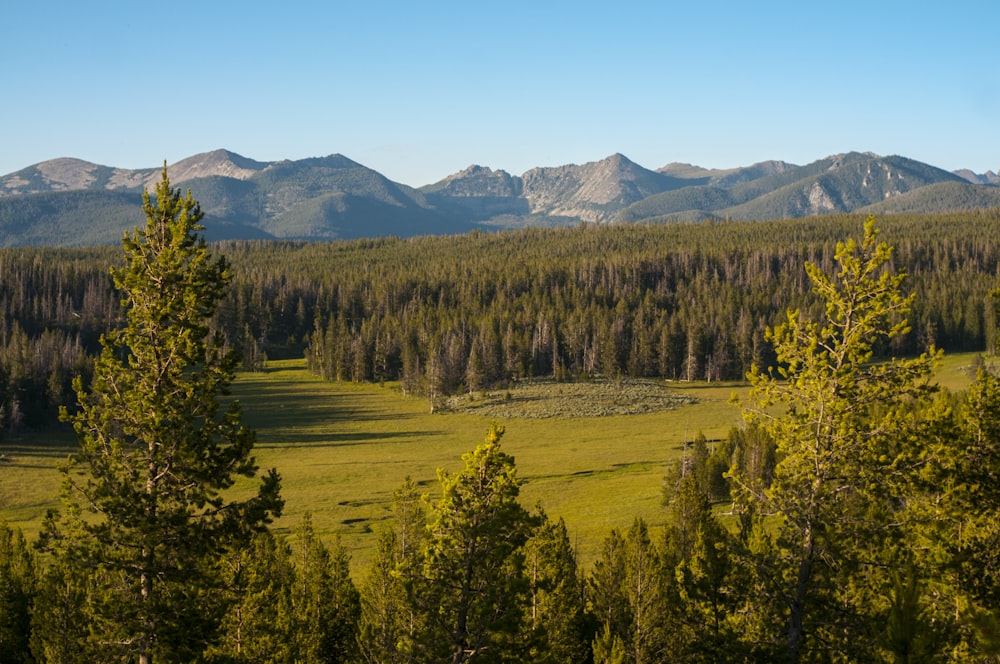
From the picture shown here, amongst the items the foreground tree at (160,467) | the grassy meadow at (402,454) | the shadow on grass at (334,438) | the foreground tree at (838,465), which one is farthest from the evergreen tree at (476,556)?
the shadow on grass at (334,438)

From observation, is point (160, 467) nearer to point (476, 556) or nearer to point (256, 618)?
point (476, 556)

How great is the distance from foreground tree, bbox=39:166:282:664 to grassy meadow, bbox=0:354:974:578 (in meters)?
30.1

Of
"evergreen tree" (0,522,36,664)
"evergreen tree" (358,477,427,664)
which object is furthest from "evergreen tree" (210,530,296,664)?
"evergreen tree" (0,522,36,664)

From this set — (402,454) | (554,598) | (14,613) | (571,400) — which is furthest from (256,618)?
(571,400)

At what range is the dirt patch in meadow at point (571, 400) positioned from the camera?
124 meters

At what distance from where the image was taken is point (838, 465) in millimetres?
14914

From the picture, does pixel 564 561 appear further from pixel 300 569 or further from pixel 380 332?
pixel 380 332

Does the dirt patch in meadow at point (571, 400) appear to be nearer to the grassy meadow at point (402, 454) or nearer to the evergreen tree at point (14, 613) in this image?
the grassy meadow at point (402, 454)

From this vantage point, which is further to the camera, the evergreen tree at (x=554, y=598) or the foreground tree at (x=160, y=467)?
the evergreen tree at (x=554, y=598)

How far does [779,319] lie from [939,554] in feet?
508

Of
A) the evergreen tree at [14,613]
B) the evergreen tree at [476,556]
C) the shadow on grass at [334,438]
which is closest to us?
the evergreen tree at [476,556]

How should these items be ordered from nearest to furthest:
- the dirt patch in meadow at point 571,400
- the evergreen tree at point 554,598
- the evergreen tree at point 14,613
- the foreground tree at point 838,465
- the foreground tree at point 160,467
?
the foreground tree at point 838,465 < the foreground tree at point 160,467 < the evergreen tree at point 554,598 < the evergreen tree at point 14,613 < the dirt patch in meadow at point 571,400

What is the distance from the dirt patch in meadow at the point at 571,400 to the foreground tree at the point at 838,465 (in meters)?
106

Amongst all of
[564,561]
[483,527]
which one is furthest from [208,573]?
[564,561]
